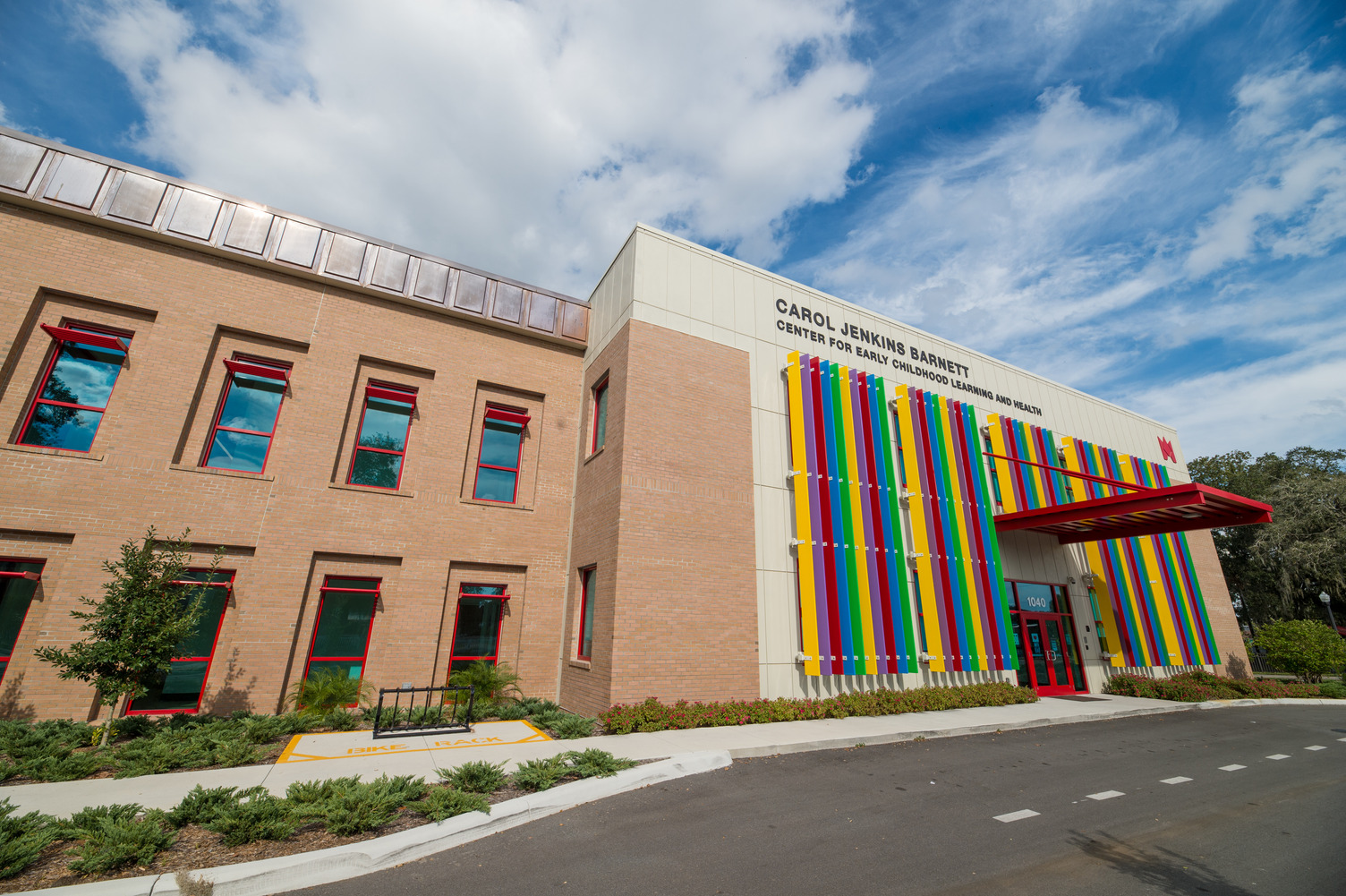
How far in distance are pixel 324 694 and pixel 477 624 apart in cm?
350

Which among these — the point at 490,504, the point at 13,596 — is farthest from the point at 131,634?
the point at 490,504

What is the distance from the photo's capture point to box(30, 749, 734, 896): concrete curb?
4.81 meters

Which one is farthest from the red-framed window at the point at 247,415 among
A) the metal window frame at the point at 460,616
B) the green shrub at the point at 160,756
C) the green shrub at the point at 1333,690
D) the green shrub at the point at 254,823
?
the green shrub at the point at 1333,690

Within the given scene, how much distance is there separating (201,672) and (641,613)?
30.4ft

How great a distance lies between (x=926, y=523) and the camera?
17.0 m

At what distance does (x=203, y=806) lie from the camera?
6246 millimetres

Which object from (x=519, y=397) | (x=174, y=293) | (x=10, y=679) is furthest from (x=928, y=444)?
(x=10, y=679)

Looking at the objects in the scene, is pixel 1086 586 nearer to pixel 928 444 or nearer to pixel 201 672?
pixel 928 444

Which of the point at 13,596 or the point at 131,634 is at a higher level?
the point at 13,596

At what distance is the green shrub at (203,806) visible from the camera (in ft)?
19.9

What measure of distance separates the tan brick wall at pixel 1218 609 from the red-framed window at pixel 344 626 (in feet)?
101

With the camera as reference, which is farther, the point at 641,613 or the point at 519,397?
the point at 519,397

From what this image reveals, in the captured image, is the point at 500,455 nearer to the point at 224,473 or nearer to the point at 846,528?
the point at 224,473

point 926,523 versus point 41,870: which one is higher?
point 926,523
